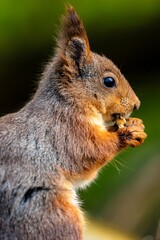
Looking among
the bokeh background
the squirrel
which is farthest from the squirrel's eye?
the bokeh background

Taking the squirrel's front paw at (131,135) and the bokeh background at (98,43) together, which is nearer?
the squirrel's front paw at (131,135)

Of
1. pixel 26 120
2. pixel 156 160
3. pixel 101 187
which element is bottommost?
pixel 101 187

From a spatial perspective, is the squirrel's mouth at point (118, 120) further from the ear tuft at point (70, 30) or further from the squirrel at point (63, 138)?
the ear tuft at point (70, 30)

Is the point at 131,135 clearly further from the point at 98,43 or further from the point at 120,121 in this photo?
the point at 98,43

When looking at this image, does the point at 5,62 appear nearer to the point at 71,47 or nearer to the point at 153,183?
the point at 153,183

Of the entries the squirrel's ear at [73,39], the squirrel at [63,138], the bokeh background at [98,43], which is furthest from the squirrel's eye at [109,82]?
the bokeh background at [98,43]

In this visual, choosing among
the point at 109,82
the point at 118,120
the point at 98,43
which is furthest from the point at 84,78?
the point at 98,43

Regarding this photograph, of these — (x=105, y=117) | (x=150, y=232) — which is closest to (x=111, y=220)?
(x=150, y=232)
